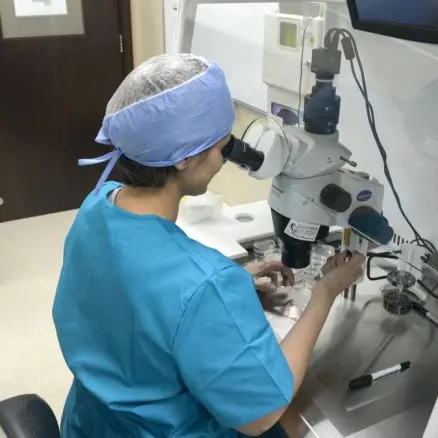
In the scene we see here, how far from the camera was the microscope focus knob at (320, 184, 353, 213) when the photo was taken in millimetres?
984

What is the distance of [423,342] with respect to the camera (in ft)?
3.59

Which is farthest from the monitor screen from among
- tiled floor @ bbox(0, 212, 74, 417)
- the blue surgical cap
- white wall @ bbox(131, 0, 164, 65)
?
white wall @ bbox(131, 0, 164, 65)

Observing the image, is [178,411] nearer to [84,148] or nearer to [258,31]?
[258,31]

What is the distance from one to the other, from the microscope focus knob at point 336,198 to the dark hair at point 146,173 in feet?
0.92

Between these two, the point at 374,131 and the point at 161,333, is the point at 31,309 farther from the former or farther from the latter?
the point at 161,333

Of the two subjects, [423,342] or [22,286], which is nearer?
[423,342]

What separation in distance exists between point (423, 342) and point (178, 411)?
52cm

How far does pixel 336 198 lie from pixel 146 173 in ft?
1.12

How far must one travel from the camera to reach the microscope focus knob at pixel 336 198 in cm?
98

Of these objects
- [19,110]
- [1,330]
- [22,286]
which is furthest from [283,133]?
[19,110]

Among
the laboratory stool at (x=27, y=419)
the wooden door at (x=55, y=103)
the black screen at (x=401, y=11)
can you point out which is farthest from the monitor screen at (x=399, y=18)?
the wooden door at (x=55, y=103)

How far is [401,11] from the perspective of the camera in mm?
853

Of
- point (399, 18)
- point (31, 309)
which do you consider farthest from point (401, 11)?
point (31, 309)

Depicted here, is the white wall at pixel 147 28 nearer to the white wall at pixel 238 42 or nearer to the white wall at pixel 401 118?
the white wall at pixel 238 42
